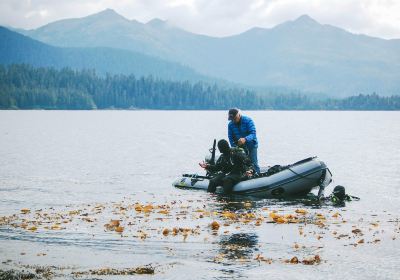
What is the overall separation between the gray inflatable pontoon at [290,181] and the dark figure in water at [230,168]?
31cm

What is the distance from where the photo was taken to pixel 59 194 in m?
29.0

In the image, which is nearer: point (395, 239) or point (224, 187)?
point (395, 239)

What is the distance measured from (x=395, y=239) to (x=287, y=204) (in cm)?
727

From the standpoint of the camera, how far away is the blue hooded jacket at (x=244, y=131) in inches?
1024

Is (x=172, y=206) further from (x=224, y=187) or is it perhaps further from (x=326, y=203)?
(x=326, y=203)

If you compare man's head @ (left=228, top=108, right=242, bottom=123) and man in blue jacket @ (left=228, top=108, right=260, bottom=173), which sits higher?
man's head @ (left=228, top=108, right=242, bottom=123)

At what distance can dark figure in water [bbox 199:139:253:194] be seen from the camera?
2536 centimetres

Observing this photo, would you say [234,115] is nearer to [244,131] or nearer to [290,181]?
[244,131]

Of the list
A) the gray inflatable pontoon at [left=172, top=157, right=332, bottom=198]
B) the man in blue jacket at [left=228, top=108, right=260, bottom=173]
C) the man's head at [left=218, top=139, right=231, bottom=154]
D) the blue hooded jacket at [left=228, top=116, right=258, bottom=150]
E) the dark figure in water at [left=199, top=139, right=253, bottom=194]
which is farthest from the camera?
the blue hooded jacket at [left=228, top=116, right=258, bottom=150]

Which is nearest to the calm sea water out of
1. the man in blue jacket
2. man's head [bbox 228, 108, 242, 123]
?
the man in blue jacket

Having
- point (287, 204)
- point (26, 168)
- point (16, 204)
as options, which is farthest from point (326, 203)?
point (26, 168)

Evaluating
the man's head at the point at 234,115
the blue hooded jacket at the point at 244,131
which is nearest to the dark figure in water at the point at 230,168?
the blue hooded jacket at the point at 244,131

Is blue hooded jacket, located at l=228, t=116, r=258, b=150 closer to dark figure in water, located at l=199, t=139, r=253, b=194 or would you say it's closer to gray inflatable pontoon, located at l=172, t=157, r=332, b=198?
dark figure in water, located at l=199, t=139, r=253, b=194

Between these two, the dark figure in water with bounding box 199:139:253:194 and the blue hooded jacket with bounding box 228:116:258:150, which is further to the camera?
the blue hooded jacket with bounding box 228:116:258:150
